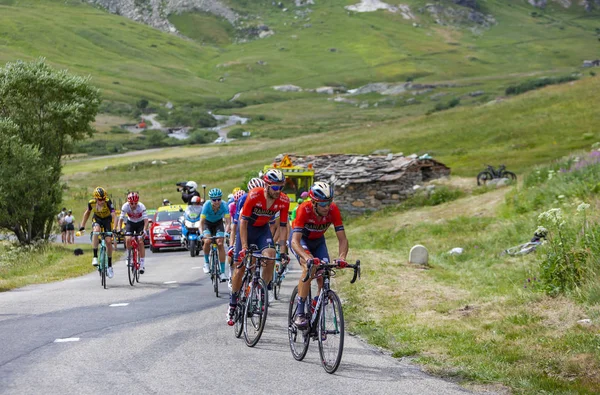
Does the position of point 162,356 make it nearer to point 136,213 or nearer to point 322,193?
point 322,193

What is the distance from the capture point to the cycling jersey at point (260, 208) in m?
11.4

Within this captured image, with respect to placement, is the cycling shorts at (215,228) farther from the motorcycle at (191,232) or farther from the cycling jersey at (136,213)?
the cycling jersey at (136,213)

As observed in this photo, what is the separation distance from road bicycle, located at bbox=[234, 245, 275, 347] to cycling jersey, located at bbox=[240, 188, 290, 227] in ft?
1.98

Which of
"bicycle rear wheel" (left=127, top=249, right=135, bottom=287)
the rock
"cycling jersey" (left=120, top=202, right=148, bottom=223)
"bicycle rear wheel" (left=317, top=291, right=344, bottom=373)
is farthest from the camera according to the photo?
the rock

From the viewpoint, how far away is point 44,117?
1469 inches

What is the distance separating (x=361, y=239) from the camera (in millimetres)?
32500

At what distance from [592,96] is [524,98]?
32.8 ft

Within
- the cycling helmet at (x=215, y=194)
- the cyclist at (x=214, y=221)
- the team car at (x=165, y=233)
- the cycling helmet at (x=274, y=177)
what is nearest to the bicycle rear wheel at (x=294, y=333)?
the cycling helmet at (x=274, y=177)

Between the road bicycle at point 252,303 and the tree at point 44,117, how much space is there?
25197mm

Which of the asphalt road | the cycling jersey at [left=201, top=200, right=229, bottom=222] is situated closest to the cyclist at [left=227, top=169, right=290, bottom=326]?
the asphalt road

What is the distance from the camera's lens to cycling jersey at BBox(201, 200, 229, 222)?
1614cm

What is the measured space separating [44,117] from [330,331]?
31.0 meters

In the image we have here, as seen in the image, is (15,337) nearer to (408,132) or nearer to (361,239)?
(361,239)

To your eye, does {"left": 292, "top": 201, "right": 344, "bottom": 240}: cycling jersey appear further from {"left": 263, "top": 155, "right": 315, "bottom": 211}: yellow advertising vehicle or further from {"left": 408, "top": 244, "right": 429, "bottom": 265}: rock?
{"left": 263, "top": 155, "right": 315, "bottom": 211}: yellow advertising vehicle
